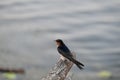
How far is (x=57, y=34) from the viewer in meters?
10.2

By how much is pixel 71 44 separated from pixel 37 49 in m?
0.64

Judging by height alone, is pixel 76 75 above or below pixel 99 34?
below

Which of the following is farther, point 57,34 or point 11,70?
point 57,34

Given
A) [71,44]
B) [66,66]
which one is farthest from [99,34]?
[66,66]

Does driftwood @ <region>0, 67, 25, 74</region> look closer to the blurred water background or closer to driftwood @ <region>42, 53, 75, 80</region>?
the blurred water background

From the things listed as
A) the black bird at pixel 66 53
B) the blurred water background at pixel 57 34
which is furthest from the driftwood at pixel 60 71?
the blurred water background at pixel 57 34

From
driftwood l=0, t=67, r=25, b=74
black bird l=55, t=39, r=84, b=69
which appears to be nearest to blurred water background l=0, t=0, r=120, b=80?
driftwood l=0, t=67, r=25, b=74

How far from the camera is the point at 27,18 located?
10844 millimetres

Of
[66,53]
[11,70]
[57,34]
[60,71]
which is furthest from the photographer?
[57,34]

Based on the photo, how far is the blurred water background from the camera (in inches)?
364

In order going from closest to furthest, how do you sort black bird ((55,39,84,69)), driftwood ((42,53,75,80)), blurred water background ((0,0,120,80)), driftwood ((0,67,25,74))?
driftwood ((42,53,75,80)) → black bird ((55,39,84,69)) → driftwood ((0,67,25,74)) → blurred water background ((0,0,120,80))

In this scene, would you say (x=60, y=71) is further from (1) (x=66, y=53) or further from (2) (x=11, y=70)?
(2) (x=11, y=70)

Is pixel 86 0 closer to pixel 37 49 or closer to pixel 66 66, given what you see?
pixel 37 49

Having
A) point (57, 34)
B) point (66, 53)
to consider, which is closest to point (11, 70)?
point (57, 34)
